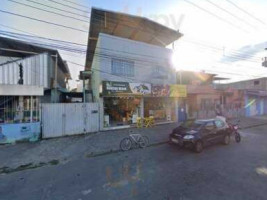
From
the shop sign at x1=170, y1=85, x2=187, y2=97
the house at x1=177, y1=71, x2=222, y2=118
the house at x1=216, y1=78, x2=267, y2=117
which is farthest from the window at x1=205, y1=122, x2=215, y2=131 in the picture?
the house at x1=216, y1=78, x2=267, y2=117

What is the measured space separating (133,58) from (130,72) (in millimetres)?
1285

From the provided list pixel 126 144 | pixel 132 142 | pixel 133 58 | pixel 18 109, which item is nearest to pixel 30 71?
pixel 18 109

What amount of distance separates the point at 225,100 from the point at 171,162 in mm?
18351

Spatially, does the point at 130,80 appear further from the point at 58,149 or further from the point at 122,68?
the point at 58,149

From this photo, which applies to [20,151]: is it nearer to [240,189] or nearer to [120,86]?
[120,86]

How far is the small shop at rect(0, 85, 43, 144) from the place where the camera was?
844 centimetres

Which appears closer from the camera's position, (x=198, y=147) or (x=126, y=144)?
(x=198, y=147)

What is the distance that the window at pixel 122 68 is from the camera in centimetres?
1245

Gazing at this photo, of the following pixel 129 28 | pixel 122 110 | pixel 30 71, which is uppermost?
pixel 129 28

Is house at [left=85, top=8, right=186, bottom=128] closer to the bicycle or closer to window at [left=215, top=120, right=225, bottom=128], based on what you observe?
the bicycle

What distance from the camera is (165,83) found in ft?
49.1

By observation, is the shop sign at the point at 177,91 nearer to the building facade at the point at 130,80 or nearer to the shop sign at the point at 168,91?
the shop sign at the point at 168,91

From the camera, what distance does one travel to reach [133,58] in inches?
521

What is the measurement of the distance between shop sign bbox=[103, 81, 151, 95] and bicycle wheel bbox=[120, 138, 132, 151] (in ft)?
15.2
